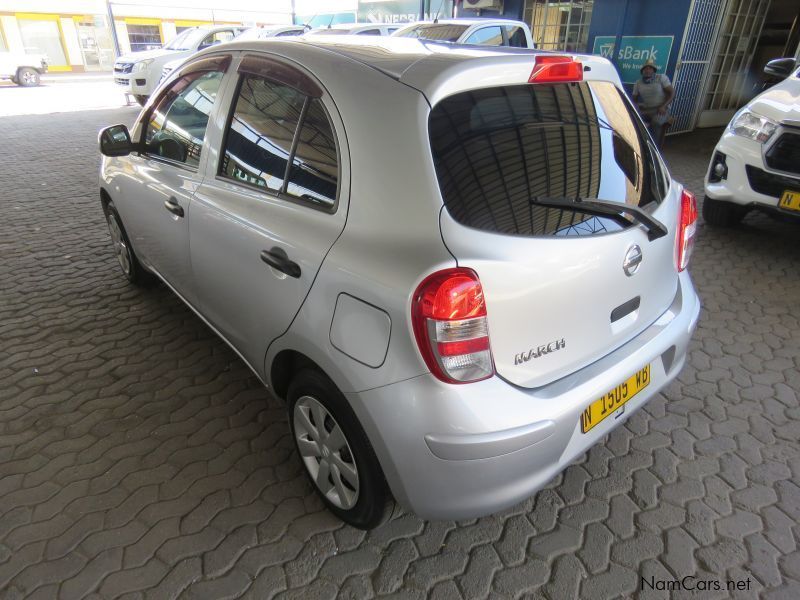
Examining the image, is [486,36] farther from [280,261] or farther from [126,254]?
[280,261]

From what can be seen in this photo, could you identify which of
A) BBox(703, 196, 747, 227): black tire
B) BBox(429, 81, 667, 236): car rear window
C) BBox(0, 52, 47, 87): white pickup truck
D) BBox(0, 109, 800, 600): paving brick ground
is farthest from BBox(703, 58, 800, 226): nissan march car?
BBox(0, 52, 47, 87): white pickup truck

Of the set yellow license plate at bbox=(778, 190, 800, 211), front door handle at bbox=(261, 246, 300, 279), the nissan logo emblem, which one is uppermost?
the nissan logo emblem

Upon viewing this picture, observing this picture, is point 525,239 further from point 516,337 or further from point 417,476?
point 417,476

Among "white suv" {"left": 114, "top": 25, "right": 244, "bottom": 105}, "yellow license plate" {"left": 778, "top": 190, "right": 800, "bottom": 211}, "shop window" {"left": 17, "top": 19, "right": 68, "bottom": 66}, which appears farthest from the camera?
"shop window" {"left": 17, "top": 19, "right": 68, "bottom": 66}

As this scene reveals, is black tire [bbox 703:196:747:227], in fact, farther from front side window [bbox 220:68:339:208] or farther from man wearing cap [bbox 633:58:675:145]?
front side window [bbox 220:68:339:208]

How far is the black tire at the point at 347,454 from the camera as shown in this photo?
1.80 meters

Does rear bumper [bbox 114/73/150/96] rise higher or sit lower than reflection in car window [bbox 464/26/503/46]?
lower

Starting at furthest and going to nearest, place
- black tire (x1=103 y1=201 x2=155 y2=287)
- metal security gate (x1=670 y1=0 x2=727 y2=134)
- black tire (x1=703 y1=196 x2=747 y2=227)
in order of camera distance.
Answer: metal security gate (x1=670 y1=0 x2=727 y2=134) → black tire (x1=703 y1=196 x2=747 y2=227) → black tire (x1=103 y1=201 x2=155 y2=287)

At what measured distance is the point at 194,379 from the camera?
3.04 m

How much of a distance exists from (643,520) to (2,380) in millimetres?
3392

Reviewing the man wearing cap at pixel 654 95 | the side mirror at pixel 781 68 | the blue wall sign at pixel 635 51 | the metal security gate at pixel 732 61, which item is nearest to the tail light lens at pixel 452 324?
the side mirror at pixel 781 68

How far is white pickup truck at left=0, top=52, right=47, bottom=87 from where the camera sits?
731 inches

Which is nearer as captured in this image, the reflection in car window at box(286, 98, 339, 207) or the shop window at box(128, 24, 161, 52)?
the reflection in car window at box(286, 98, 339, 207)

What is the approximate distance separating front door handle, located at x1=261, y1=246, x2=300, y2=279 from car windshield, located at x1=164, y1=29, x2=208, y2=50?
13.1 meters
